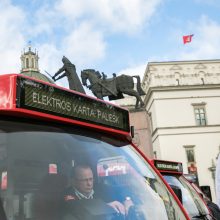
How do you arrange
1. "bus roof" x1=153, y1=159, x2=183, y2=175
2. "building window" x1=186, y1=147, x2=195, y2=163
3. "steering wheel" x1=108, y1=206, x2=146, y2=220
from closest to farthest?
"steering wheel" x1=108, y1=206, x2=146, y2=220 → "bus roof" x1=153, y1=159, x2=183, y2=175 → "building window" x1=186, y1=147, x2=195, y2=163

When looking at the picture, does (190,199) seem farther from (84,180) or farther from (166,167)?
(84,180)

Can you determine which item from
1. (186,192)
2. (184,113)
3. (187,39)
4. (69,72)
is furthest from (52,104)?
(187,39)

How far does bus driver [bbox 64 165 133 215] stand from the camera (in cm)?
236

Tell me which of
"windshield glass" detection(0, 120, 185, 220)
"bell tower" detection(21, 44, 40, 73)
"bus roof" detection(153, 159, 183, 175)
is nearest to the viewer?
"windshield glass" detection(0, 120, 185, 220)

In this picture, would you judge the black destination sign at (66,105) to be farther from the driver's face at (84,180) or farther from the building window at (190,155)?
the building window at (190,155)

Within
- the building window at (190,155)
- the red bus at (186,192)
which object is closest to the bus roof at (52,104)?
the red bus at (186,192)

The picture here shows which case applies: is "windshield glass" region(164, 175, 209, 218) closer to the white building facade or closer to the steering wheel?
the steering wheel

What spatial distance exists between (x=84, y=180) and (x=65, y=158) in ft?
0.68

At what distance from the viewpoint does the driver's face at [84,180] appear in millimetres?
2432

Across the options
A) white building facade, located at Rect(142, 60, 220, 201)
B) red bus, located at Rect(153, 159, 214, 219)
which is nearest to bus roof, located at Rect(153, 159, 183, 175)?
red bus, located at Rect(153, 159, 214, 219)

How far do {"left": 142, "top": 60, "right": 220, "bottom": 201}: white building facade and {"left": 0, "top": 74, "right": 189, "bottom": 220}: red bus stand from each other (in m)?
41.0

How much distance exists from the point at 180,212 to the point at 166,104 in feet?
141

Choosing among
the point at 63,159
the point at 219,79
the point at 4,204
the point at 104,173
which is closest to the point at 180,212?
the point at 104,173

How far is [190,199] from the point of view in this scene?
19.5 ft
